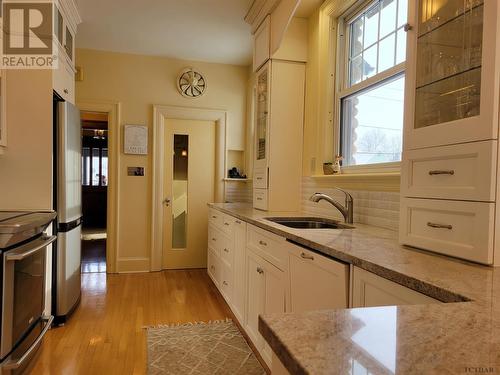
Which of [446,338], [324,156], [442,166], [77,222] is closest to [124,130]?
[77,222]

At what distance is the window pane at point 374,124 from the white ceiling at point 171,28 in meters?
1.38

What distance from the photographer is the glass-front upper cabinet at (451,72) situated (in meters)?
1.08

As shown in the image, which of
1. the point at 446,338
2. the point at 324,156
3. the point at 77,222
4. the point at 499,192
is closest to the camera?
the point at 446,338

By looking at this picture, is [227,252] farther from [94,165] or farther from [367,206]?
[94,165]

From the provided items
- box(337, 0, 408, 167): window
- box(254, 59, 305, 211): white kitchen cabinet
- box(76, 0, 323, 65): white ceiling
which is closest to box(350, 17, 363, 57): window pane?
box(337, 0, 408, 167): window

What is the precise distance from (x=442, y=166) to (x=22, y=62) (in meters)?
2.78

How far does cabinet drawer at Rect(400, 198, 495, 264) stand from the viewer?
3.51 ft

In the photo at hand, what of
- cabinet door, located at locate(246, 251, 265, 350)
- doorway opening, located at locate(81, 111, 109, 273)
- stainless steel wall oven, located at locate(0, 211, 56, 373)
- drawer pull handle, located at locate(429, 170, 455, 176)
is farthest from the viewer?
doorway opening, located at locate(81, 111, 109, 273)

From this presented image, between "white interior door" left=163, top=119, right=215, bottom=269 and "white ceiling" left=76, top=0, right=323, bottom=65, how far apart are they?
88 centimetres

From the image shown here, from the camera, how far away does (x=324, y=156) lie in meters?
2.72

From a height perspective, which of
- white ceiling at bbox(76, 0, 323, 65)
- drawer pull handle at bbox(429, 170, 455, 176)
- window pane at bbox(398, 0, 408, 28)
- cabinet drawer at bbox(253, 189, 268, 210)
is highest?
white ceiling at bbox(76, 0, 323, 65)

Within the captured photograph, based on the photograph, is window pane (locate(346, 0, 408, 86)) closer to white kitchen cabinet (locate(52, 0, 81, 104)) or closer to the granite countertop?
the granite countertop

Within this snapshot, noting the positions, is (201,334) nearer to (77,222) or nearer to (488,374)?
(77,222)

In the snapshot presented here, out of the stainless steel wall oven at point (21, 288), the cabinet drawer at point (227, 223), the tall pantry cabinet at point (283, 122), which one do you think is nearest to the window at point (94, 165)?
the cabinet drawer at point (227, 223)
